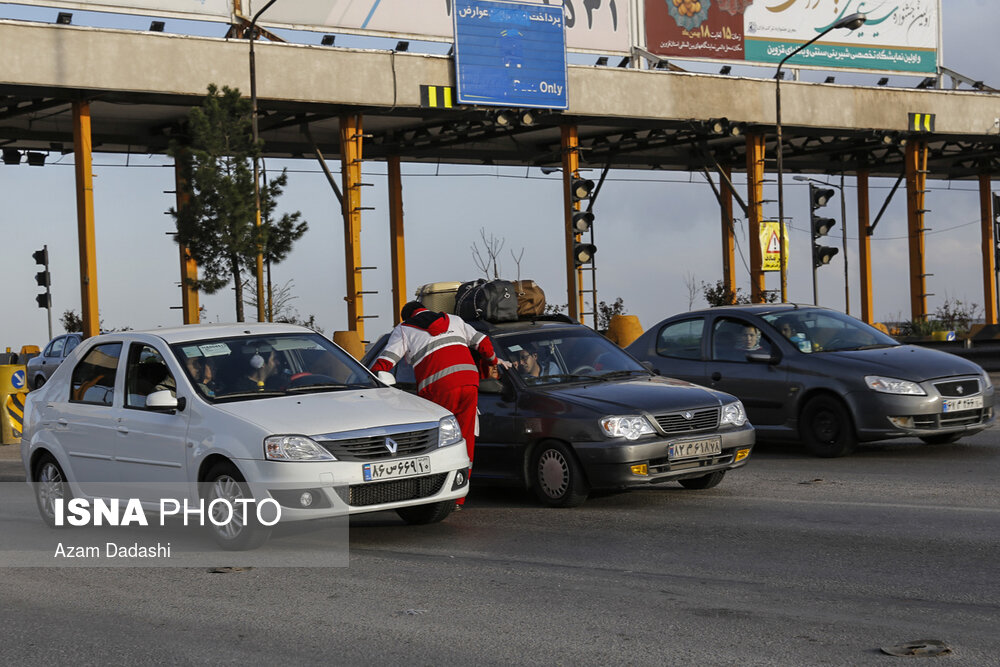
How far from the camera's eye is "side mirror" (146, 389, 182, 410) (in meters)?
9.00

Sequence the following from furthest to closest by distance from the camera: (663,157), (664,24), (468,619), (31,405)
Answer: (663,157), (664,24), (31,405), (468,619)

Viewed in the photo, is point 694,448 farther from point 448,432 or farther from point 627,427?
point 448,432

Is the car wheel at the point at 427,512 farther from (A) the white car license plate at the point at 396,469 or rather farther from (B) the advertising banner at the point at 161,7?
(B) the advertising banner at the point at 161,7

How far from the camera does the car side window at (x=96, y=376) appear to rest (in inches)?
391

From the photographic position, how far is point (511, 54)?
117 feet

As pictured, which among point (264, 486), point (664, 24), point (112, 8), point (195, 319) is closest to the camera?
point (264, 486)

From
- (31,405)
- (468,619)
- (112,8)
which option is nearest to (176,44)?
(112,8)

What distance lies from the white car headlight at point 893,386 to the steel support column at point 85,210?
868 inches

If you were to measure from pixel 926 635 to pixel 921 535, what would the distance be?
2.71 m

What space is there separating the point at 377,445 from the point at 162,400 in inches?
59.1

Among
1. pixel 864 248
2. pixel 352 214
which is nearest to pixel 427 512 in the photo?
pixel 352 214

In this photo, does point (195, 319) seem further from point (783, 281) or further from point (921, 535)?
point (921, 535)

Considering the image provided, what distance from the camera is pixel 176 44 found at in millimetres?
31234

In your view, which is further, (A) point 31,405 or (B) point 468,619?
(A) point 31,405
